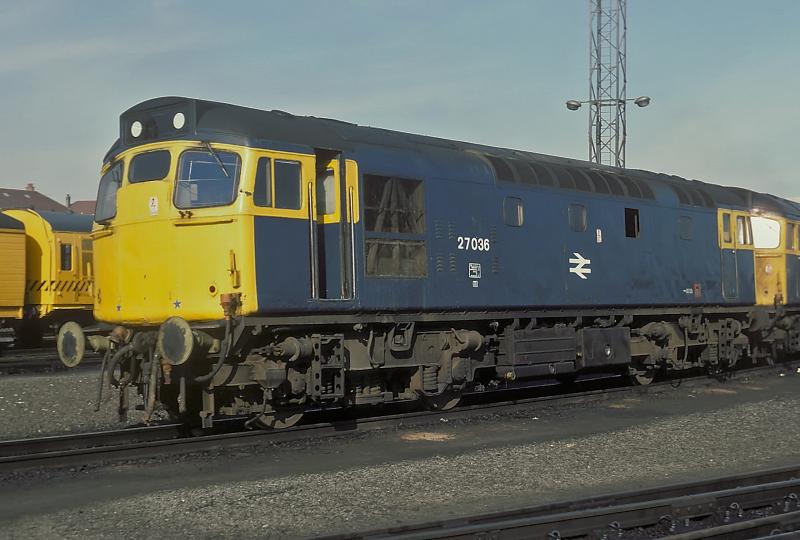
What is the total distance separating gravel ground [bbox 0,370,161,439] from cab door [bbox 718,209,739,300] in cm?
1233

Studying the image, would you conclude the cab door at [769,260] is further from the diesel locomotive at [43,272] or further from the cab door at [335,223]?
the diesel locomotive at [43,272]

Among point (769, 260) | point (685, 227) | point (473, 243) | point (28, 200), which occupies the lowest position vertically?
point (769, 260)

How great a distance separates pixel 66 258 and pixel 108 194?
15161 millimetres

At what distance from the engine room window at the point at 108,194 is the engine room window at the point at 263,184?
2106 millimetres

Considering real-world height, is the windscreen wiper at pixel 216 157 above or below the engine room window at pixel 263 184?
above

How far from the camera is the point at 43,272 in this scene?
80.7 ft

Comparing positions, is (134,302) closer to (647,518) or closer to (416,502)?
(416,502)

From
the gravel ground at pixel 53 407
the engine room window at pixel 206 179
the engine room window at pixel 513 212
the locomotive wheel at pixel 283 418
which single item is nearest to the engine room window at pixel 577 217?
the engine room window at pixel 513 212

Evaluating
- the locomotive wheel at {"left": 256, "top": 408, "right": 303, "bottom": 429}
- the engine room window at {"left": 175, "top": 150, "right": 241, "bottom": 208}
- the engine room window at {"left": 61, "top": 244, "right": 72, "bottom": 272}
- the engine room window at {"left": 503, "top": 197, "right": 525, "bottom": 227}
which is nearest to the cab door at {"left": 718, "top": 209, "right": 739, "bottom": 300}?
the engine room window at {"left": 503, "top": 197, "right": 525, "bottom": 227}

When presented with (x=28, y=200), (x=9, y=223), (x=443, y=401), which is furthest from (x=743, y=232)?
(x=28, y=200)

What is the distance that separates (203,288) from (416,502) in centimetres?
383

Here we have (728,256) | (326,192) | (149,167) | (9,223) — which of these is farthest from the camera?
(9,223)

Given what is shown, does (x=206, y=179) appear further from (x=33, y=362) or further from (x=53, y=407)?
(x=33, y=362)

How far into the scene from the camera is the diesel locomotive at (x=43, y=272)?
23375 millimetres
